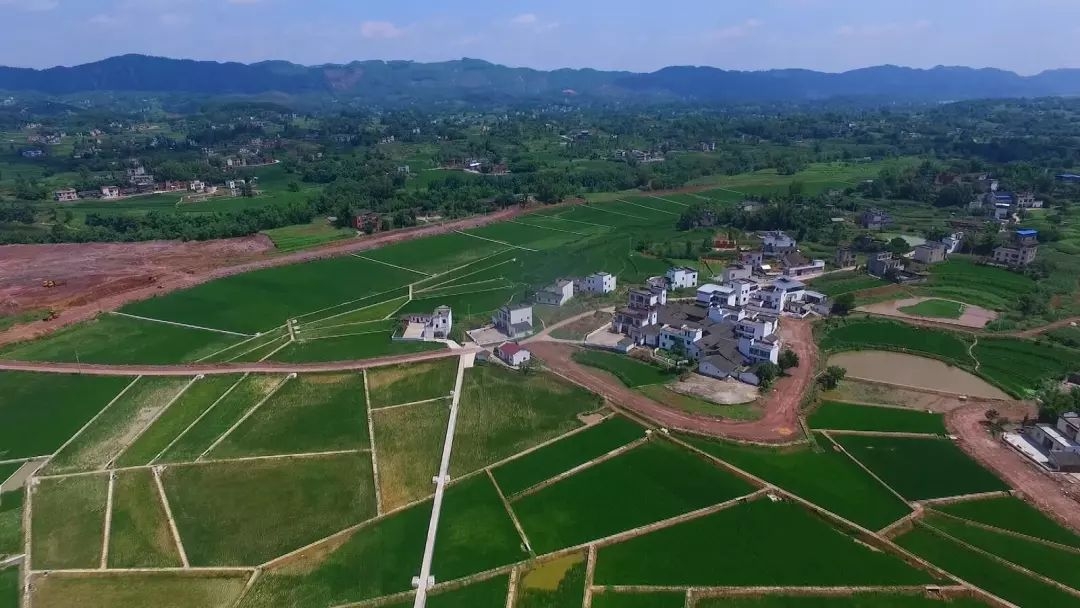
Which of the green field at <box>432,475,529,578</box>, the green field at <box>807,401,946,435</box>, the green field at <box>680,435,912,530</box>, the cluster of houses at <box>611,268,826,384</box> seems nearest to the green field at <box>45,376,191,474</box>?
the green field at <box>432,475,529,578</box>

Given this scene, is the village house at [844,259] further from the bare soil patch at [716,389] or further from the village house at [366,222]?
the village house at [366,222]

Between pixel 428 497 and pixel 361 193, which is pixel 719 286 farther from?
pixel 361 193

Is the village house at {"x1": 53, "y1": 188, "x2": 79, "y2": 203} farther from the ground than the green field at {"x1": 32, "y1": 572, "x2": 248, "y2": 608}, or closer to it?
farther from the ground

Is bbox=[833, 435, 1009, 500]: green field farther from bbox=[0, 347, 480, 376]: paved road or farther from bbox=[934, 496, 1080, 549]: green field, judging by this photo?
bbox=[0, 347, 480, 376]: paved road

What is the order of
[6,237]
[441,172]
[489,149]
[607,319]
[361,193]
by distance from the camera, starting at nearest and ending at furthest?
[607,319]
[6,237]
[361,193]
[441,172]
[489,149]

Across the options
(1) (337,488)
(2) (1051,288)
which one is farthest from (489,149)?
(1) (337,488)

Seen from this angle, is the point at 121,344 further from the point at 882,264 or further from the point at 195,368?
the point at 882,264

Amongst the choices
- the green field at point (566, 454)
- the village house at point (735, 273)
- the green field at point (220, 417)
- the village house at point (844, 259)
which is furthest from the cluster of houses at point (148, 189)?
the green field at point (566, 454)
